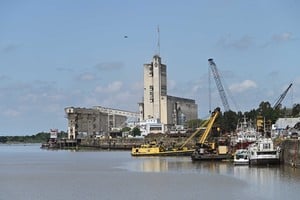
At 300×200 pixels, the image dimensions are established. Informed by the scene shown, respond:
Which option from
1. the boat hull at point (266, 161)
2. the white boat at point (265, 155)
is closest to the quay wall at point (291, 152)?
the boat hull at point (266, 161)

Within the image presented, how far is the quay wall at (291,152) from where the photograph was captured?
285ft

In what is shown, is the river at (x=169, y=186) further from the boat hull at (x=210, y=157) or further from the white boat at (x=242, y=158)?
the boat hull at (x=210, y=157)

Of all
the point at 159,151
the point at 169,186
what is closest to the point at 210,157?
the point at 159,151

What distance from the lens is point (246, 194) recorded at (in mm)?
60562

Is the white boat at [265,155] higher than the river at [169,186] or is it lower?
higher

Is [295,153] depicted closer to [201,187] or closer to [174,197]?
[201,187]

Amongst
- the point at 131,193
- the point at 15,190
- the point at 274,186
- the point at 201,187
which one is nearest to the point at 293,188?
the point at 274,186

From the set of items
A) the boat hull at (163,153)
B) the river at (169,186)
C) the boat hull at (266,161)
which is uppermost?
the boat hull at (163,153)

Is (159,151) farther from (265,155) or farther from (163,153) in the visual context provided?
(265,155)

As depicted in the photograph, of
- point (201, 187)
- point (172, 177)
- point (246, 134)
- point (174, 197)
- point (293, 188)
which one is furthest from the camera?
point (246, 134)

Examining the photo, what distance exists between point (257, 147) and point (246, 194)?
124 ft

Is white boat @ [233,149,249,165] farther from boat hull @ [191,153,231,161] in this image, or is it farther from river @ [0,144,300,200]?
boat hull @ [191,153,231,161]

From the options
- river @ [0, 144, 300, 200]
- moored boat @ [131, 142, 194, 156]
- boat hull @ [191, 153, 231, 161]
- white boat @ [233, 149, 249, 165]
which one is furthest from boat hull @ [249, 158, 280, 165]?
moored boat @ [131, 142, 194, 156]

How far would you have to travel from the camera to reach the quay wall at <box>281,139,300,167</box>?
Result: 8694cm
